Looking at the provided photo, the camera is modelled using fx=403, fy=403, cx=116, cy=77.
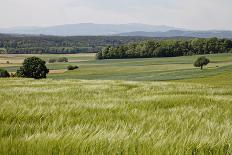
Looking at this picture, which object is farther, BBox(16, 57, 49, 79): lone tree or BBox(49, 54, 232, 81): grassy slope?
BBox(49, 54, 232, 81): grassy slope

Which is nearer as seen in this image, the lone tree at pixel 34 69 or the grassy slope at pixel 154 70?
the lone tree at pixel 34 69

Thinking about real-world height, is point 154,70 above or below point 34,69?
below

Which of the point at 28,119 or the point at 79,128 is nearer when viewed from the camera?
the point at 79,128

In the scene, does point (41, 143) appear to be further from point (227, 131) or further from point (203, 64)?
point (203, 64)

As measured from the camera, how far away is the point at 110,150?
122 inches

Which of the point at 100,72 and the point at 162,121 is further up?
the point at 162,121

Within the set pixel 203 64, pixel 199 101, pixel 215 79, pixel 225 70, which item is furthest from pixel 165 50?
pixel 199 101

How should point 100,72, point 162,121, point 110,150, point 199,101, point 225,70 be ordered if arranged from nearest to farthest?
point 110,150, point 162,121, point 199,101, point 225,70, point 100,72

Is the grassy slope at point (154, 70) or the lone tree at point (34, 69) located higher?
the lone tree at point (34, 69)

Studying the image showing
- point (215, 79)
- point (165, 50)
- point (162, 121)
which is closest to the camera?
point (162, 121)

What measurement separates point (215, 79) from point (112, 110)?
10571 cm

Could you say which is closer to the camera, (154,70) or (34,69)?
(34,69)

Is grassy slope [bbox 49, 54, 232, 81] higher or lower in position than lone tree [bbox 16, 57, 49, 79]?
lower

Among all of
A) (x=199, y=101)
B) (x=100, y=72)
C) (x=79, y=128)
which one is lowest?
(x=100, y=72)
